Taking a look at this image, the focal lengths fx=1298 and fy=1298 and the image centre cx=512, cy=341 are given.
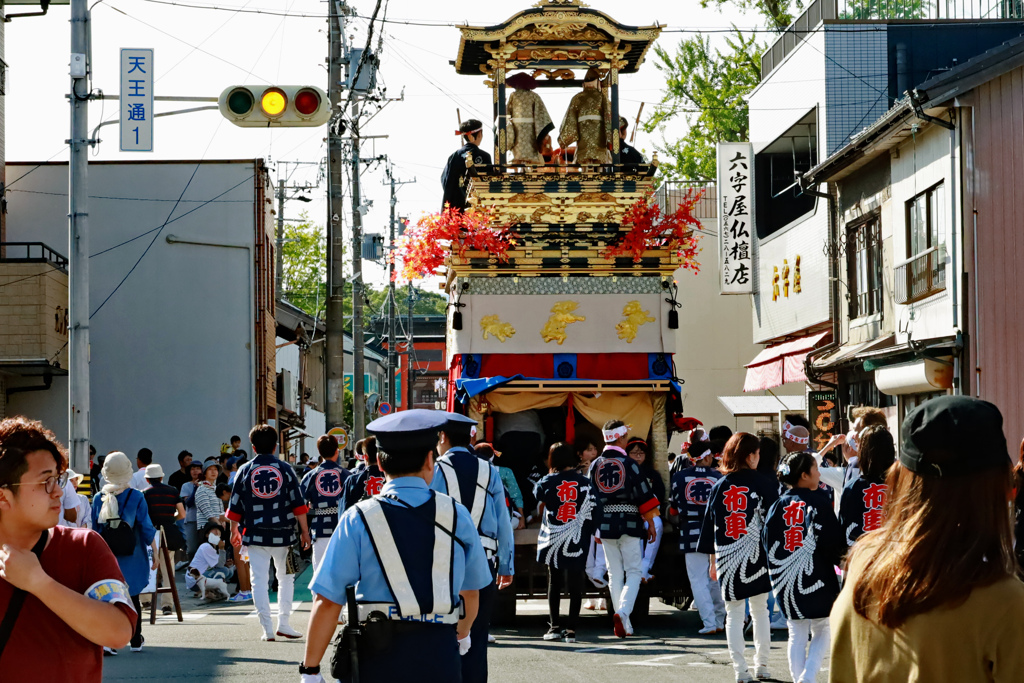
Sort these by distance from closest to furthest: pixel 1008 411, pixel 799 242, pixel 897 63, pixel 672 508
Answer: pixel 672 508 < pixel 1008 411 < pixel 897 63 < pixel 799 242

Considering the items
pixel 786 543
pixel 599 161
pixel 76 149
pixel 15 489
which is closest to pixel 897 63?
pixel 599 161

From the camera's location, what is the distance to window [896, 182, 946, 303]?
785 inches

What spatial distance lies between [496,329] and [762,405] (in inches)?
677

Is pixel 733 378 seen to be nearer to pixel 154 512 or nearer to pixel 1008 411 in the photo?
pixel 1008 411

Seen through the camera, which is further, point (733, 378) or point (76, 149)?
point (733, 378)

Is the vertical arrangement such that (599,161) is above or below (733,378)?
above

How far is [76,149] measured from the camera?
1482 centimetres

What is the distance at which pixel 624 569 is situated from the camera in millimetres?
12852

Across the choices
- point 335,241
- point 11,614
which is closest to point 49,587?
point 11,614

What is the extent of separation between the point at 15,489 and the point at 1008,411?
16686 mm

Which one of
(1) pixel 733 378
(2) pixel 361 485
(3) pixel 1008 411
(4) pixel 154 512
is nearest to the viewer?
(2) pixel 361 485

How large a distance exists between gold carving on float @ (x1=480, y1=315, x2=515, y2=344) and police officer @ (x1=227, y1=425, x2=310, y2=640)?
3.77 m

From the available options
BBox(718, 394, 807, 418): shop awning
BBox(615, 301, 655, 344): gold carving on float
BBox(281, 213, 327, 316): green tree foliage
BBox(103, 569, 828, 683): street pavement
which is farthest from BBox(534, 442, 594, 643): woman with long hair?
BBox(281, 213, 327, 316): green tree foliage

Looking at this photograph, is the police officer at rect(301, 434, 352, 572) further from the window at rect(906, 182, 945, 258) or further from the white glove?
the window at rect(906, 182, 945, 258)
